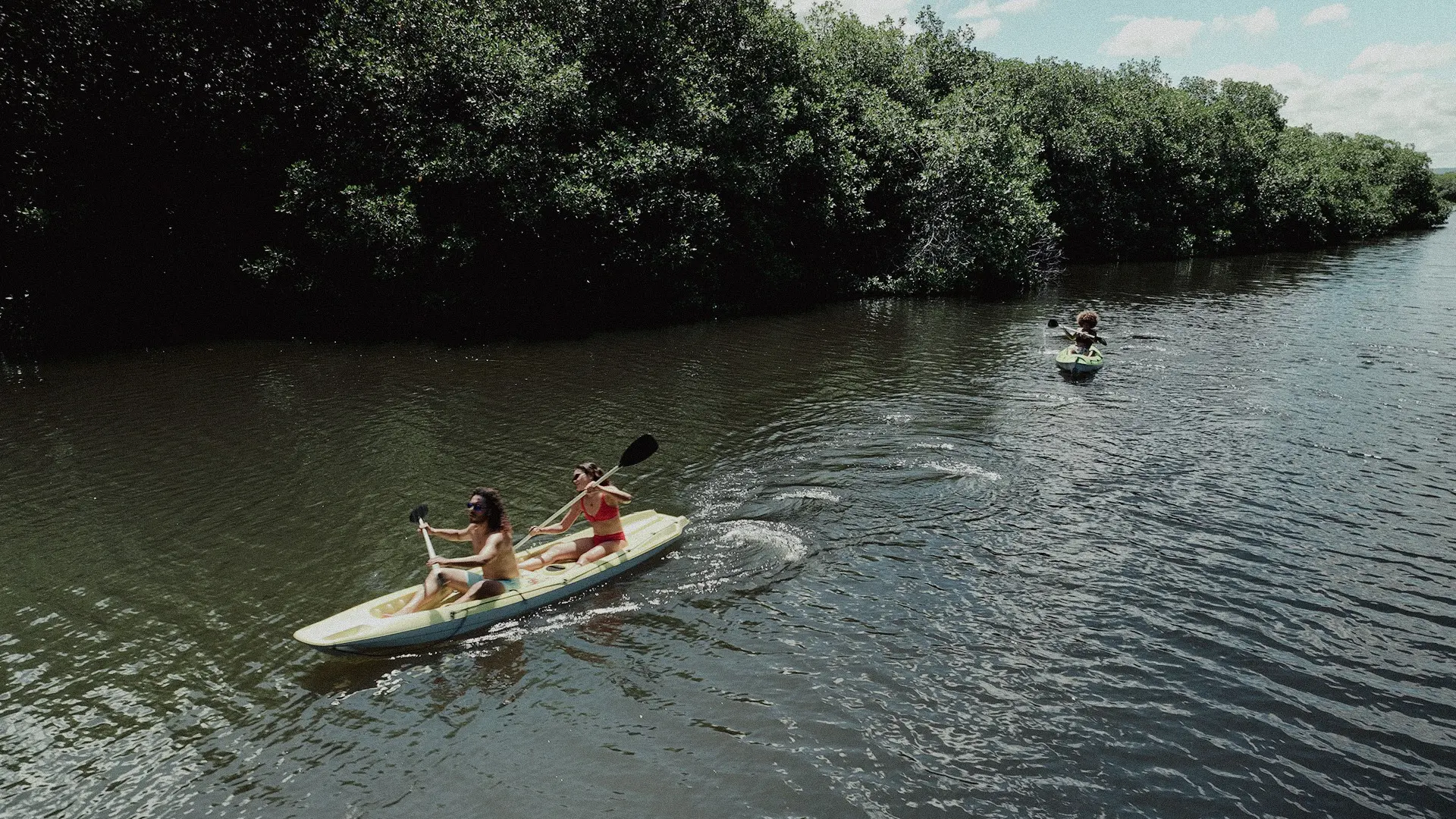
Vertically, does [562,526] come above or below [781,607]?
above

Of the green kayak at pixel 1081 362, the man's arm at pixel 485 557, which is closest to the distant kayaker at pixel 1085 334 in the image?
the green kayak at pixel 1081 362

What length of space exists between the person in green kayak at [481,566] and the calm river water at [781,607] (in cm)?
52

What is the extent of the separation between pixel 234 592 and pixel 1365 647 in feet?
37.0

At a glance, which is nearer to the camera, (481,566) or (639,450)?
(481,566)

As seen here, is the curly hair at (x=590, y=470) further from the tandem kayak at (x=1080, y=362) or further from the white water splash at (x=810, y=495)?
the tandem kayak at (x=1080, y=362)

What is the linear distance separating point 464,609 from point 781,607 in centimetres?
318

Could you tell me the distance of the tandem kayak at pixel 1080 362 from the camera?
59.6ft

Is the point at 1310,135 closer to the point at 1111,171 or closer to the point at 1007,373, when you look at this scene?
the point at 1111,171

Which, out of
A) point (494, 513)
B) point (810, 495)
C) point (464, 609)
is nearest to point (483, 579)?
point (464, 609)

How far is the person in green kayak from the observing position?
848cm

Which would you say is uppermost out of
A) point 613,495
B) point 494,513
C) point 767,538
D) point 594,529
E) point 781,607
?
point 494,513

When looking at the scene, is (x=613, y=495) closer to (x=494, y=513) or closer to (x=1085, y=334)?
(x=494, y=513)

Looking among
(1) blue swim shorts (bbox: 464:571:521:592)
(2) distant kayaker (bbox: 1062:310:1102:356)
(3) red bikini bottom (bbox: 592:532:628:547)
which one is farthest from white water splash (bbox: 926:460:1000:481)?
(2) distant kayaker (bbox: 1062:310:1102:356)

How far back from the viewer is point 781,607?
28.9 ft
